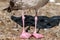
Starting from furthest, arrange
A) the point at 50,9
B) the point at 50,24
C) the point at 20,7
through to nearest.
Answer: the point at 50,9, the point at 50,24, the point at 20,7

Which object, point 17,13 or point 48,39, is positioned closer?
point 48,39

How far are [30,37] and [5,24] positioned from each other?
3.08ft

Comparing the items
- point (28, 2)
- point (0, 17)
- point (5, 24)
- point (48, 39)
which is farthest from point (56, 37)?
point (0, 17)

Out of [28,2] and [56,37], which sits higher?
[28,2]

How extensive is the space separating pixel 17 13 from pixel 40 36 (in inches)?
73.6

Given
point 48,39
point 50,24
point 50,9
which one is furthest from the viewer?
point 50,9

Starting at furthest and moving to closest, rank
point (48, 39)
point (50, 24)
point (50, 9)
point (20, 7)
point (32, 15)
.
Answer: point (50, 9), point (32, 15), point (50, 24), point (20, 7), point (48, 39)

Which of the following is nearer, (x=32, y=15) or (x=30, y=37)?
(x=30, y=37)

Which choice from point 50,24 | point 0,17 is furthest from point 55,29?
point 0,17

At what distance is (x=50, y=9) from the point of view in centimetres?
786

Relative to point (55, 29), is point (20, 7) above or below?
→ above

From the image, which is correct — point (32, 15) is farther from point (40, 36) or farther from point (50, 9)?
point (40, 36)

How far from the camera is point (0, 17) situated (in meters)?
6.93

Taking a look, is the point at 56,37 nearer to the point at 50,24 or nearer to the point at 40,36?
the point at 40,36
